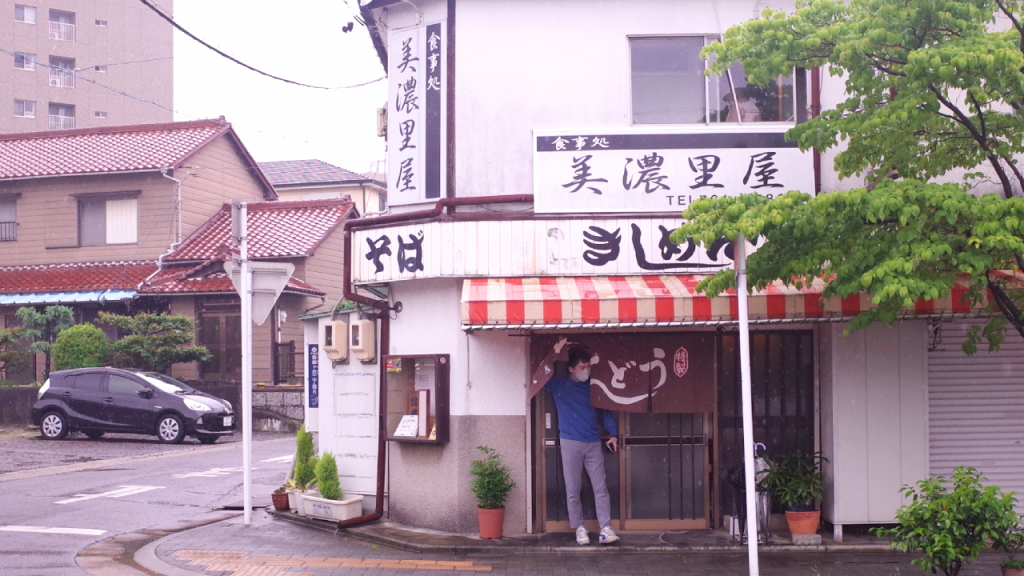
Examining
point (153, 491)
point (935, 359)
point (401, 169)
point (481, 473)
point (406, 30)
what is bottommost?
point (153, 491)

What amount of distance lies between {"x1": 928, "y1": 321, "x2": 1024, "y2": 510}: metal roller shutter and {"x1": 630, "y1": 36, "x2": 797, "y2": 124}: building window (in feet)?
10.8

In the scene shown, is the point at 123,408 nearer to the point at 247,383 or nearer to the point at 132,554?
the point at 247,383

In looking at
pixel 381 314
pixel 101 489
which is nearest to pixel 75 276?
pixel 101 489

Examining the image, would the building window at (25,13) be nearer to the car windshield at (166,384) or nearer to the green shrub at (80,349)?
the green shrub at (80,349)

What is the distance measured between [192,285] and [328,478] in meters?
17.8

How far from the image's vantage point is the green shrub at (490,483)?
10.1m

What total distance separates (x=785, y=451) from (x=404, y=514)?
449 cm

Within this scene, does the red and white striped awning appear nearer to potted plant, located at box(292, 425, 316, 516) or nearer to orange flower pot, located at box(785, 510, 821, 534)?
orange flower pot, located at box(785, 510, 821, 534)

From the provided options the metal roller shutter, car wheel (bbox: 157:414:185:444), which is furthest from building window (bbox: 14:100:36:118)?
the metal roller shutter

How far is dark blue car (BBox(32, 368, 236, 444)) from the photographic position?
2227cm

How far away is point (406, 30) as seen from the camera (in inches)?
448

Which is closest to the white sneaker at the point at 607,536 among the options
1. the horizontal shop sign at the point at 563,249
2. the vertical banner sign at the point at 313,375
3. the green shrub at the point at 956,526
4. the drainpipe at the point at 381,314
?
the horizontal shop sign at the point at 563,249

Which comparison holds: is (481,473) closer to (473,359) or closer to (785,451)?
(473,359)

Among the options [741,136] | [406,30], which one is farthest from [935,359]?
[406,30]
